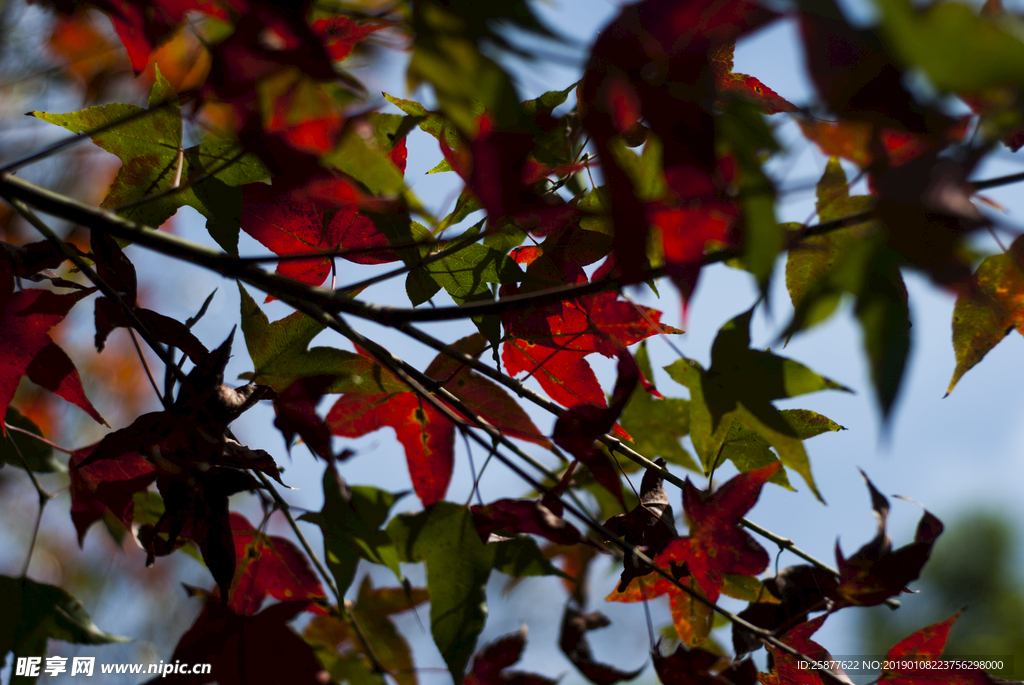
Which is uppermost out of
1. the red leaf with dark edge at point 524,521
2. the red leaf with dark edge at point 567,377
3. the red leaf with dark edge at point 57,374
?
the red leaf with dark edge at point 57,374

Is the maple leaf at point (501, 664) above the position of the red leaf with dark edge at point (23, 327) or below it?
below

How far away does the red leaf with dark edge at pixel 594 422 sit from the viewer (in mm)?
298

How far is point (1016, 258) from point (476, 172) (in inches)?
10.0

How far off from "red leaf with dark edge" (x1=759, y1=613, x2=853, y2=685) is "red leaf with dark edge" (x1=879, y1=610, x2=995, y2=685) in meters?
0.04

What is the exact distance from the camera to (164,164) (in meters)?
0.39

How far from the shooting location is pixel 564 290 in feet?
0.77

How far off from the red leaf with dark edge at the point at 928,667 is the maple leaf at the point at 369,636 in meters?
0.35

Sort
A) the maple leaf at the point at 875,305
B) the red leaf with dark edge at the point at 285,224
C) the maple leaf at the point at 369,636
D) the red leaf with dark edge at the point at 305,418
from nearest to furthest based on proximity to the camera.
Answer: the maple leaf at the point at 875,305 → the red leaf with dark edge at the point at 305,418 → the red leaf with dark edge at the point at 285,224 → the maple leaf at the point at 369,636

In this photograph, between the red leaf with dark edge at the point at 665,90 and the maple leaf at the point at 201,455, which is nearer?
the red leaf with dark edge at the point at 665,90

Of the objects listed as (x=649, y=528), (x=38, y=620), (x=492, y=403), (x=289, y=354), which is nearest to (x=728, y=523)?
(x=649, y=528)

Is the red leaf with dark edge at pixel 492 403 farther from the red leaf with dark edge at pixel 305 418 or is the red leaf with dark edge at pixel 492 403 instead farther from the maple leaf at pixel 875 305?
the maple leaf at pixel 875 305

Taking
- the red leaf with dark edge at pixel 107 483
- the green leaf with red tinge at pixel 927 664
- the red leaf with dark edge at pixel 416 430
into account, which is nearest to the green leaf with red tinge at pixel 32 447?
the red leaf with dark edge at pixel 107 483

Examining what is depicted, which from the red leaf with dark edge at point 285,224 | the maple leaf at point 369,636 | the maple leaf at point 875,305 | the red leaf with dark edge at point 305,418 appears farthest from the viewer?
the maple leaf at point 369,636

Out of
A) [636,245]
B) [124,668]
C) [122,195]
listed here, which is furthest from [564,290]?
[124,668]
